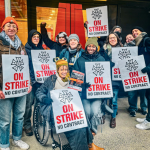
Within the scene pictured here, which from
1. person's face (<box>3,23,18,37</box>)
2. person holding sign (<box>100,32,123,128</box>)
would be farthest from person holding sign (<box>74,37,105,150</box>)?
person's face (<box>3,23,18,37</box>)

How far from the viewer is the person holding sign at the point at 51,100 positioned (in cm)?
216

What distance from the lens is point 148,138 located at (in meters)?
2.94

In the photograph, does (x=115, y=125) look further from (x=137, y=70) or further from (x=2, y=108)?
(x=2, y=108)

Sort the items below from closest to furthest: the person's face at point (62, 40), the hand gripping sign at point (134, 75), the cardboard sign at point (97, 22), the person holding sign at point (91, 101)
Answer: the person holding sign at point (91, 101), the hand gripping sign at point (134, 75), the person's face at point (62, 40), the cardboard sign at point (97, 22)

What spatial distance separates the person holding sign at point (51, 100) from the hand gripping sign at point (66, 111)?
3.8 inches

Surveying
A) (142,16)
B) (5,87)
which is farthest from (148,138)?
(142,16)

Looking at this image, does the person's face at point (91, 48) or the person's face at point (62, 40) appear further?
the person's face at point (62, 40)

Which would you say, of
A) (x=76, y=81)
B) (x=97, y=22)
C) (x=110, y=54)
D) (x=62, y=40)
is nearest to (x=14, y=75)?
(x=76, y=81)

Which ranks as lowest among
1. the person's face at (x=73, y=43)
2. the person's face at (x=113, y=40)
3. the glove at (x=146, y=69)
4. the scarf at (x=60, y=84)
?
the scarf at (x=60, y=84)

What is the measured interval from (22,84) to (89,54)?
4.25 ft

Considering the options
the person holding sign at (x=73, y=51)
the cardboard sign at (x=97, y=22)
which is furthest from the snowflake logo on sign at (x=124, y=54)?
the person holding sign at (x=73, y=51)

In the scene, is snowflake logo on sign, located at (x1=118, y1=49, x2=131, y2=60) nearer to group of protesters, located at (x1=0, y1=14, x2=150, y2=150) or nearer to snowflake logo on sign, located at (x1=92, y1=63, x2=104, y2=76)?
group of protesters, located at (x1=0, y1=14, x2=150, y2=150)

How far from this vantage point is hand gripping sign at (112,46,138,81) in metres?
3.33

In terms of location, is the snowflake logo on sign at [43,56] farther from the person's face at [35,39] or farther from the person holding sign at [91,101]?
the person holding sign at [91,101]
